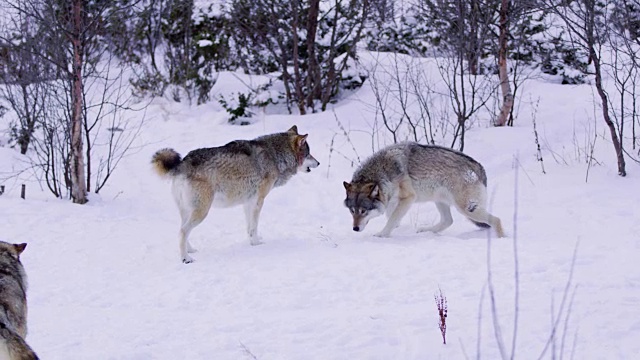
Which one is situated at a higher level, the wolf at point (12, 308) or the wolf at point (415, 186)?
the wolf at point (415, 186)

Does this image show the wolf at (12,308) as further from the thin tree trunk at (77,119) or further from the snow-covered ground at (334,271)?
the thin tree trunk at (77,119)

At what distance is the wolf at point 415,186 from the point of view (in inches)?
304

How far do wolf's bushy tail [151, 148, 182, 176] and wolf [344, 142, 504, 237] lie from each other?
198 cm

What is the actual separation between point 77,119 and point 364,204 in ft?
14.6

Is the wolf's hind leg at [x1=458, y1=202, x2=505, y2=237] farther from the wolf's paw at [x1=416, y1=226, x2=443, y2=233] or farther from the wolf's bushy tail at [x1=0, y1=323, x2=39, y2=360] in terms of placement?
the wolf's bushy tail at [x1=0, y1=323, x2=39, y2=360]

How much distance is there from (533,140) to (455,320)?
7.80m

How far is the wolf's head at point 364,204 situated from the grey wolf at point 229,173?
983 mm

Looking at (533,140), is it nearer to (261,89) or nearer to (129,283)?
(261,89)

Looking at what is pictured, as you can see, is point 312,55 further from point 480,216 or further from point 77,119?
point 480,216

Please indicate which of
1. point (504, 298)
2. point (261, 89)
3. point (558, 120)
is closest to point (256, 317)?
point (504, 298)

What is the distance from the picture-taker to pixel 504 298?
5.00m

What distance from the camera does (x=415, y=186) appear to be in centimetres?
788

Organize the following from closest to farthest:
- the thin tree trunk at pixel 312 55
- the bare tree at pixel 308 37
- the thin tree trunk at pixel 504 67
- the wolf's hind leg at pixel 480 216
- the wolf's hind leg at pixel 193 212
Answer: the wolf's hind leg at pixel 193 212 → the wolf's hind leg at pixel 480 216 → the thin tree trunk at pixel 504 67 → the thin tree trunk at pixel 312 55 → the bare tree at pixel 308 37

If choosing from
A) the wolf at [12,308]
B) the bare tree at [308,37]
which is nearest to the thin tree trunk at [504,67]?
the bare tree at [308,37]
